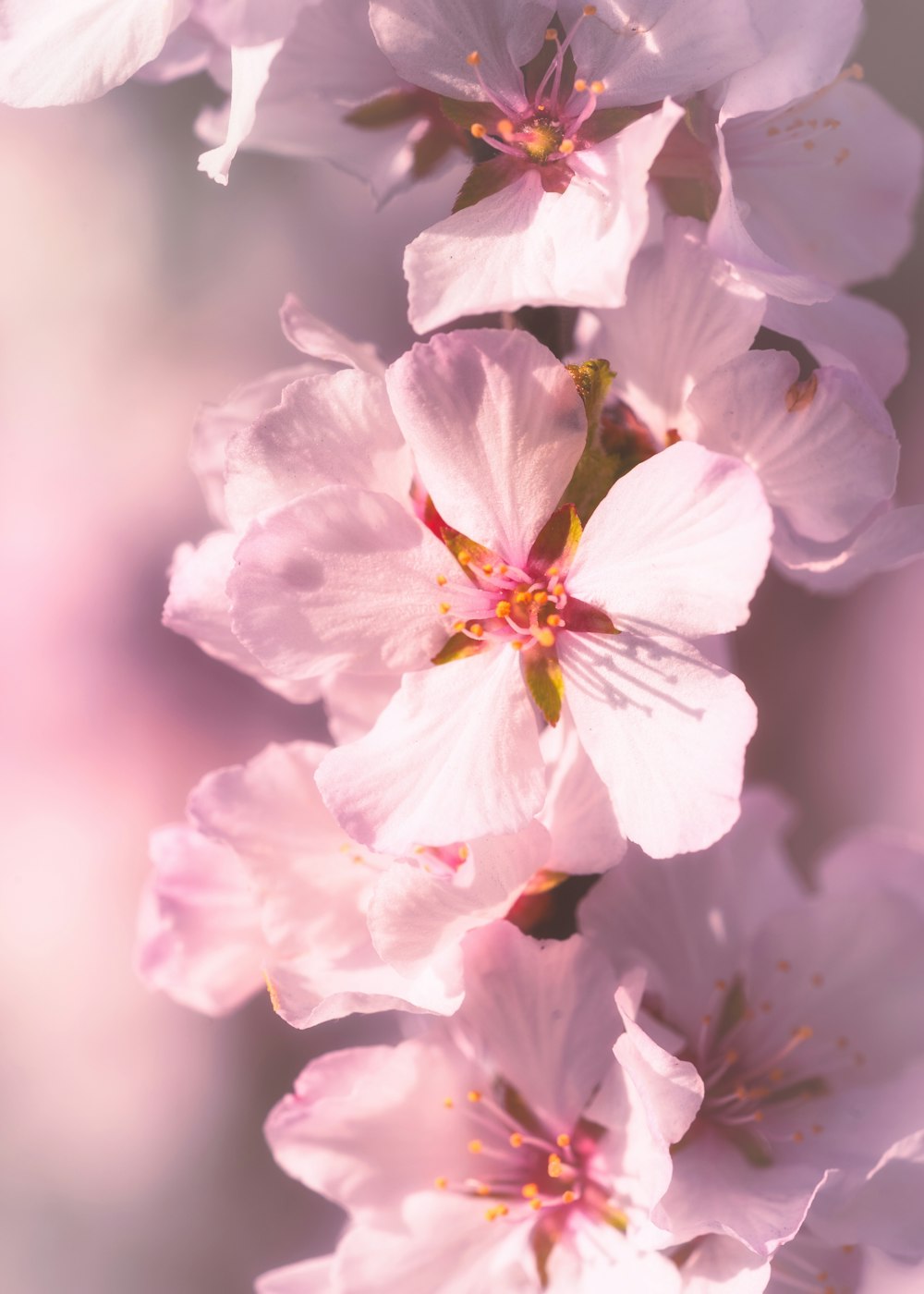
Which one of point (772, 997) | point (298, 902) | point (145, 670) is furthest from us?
point (145, 670)

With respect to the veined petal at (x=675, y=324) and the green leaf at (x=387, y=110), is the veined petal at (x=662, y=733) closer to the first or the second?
the veined petal at (x=675, y=324)

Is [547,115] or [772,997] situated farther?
[772,997]

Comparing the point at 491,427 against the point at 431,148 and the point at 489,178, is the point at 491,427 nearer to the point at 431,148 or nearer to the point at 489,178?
the point at 489,178

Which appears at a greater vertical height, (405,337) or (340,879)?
(340,879)

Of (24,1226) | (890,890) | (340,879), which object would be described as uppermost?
(340,879)

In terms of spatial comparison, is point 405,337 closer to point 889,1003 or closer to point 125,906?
point 125,906

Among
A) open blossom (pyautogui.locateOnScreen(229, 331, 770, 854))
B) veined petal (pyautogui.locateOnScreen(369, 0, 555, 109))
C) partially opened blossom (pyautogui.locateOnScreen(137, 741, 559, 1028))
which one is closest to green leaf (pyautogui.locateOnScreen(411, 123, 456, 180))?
veined petal (pyautogui.locateOnScreen(369, 0, 555, 109))

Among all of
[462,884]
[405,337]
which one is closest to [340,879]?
[462,884]

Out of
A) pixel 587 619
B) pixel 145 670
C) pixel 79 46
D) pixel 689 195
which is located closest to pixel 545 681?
pixel 587 619
